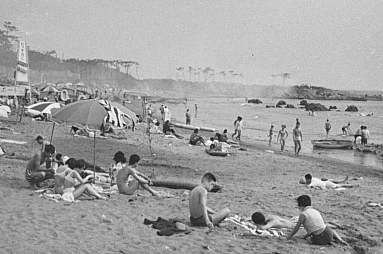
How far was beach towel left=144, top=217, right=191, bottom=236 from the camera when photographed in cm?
712

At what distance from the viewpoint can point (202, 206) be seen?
295 inches

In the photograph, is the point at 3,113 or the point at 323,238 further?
the point at 3,113

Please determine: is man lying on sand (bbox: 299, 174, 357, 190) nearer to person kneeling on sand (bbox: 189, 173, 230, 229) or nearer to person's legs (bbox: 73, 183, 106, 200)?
person kneeling on sand (bbox: 189, 173, 230, 229)

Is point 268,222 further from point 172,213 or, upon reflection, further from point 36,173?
point 36,173

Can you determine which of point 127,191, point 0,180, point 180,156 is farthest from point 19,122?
point 127,191

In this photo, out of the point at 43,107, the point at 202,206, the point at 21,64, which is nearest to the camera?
the point at 202,206

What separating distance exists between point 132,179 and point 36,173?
1979 millimetres

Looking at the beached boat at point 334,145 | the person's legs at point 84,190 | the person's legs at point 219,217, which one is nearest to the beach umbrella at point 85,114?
the person's legs at point 84,190

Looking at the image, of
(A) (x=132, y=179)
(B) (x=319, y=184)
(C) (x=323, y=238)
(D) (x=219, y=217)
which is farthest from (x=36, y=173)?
(B) (x=319, y=184)

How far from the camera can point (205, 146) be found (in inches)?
801

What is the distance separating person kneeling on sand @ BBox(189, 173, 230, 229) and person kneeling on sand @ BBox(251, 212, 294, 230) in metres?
0.52

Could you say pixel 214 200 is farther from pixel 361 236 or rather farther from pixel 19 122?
pixel 19 122

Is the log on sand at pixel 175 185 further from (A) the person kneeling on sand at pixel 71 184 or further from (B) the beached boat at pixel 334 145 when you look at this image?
(B) the beached boat at pixel 334 145

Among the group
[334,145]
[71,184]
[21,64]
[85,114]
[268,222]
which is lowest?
[334,145]
